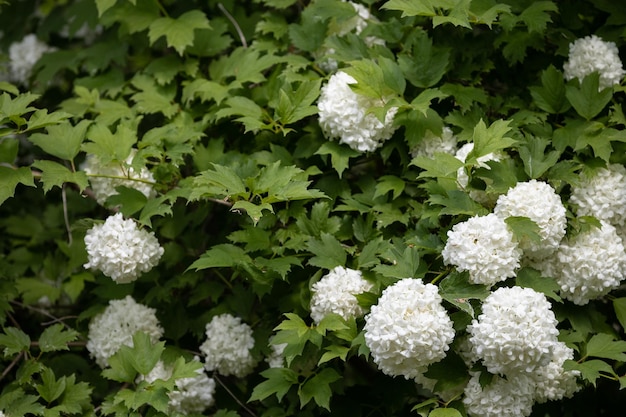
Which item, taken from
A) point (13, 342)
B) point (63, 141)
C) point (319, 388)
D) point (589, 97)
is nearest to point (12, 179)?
point (63, 141)

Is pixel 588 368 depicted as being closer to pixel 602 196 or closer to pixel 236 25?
pixel 602 196

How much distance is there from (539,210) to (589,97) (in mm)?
659

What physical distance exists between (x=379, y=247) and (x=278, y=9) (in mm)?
1362

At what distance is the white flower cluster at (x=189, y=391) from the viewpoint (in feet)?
9.77

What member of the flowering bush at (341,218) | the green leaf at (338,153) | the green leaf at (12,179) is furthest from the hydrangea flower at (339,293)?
the green leaf at (12,179)

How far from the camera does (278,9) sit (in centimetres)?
356

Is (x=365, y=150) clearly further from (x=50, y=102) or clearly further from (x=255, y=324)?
(x=50, y=102)

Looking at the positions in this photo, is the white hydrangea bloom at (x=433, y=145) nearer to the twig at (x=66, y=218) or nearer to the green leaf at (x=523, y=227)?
the green leaf at (x=523, y=227)

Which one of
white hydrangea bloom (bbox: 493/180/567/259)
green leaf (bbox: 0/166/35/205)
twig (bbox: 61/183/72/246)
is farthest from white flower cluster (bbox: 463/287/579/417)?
twig (bbox: 61/183/72/246)

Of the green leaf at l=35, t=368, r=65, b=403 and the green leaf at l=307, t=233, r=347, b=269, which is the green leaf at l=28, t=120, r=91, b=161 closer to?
the green leaf at l=35, t=368, r=65, b=403

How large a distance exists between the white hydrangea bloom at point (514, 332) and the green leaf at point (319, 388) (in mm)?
572

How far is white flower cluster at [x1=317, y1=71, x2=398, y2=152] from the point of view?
2.94 meters

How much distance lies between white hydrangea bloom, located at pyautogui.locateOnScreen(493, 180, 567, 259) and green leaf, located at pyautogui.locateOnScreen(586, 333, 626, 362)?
35cm

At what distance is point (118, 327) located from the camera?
10.2 feet
